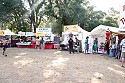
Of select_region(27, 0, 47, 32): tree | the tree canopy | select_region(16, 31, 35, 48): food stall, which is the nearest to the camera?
select_region(16, 31, 35, 48): food stall

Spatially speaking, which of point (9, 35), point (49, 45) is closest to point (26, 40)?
point (9, 35)

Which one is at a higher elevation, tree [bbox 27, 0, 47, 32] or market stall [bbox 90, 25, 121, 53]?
tree [bbox 27, 0, 47, 32]

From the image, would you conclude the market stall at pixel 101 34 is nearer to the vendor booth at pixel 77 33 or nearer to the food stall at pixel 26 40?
the vendor booth at pixel 77 33

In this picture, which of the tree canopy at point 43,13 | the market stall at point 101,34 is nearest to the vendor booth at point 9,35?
the tree canopy at point 43,13

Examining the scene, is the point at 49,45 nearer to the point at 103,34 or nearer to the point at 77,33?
the point at 77,33

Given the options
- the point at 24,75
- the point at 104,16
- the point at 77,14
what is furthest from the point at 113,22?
the point at 24,75

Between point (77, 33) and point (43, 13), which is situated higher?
point (43, 13)

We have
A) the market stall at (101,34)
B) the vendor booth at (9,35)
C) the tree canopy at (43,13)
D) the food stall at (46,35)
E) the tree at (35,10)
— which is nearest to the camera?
the market stall at (101,34)

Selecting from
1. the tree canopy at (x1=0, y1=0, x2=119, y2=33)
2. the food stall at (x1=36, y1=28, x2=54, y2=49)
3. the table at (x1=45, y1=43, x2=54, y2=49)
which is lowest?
the table at (x1=45, y1=43, x2=54, y2=49)

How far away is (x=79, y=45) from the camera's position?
27.5 metres

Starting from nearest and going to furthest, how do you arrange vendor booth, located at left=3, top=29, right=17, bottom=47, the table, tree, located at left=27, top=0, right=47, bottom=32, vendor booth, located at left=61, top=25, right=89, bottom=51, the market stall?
the market stall → vendor booth, located at left=61, top=25, right=89, bottom=51 → the table → vendor booth, located at left=3, top=29, right=17, bottom=47 → tree, located at left=27, top=0, right=47, bottom=32

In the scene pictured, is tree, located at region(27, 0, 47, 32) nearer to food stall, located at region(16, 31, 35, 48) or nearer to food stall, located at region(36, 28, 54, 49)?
food stall, located at region(16, 31, 35, 48)

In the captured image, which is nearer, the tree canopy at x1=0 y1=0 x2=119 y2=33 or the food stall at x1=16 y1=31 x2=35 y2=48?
the food stall at x1=16 y1=31 x2=35 y2=48

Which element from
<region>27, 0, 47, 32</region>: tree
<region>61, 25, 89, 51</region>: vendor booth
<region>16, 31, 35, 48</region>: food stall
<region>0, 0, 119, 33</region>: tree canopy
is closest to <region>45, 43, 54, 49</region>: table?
<region>16, 31, 35, 48</region>: food stall
